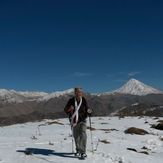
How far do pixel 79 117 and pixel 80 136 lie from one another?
38.0 inches

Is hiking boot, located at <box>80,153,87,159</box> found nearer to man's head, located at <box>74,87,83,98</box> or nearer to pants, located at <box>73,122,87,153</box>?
pants, located at <box>73,122,87,153</box>

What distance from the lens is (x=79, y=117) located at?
19.2 metres

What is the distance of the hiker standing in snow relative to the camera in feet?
62.7

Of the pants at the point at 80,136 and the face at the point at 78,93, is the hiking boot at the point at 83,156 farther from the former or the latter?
the face at the point at 78,93

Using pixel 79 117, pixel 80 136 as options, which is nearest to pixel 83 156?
pixel 80 136

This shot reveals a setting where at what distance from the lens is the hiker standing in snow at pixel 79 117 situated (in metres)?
19.1

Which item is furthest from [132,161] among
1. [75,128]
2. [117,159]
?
[75,128]

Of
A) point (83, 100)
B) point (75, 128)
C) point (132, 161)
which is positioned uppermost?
point (83, 100)

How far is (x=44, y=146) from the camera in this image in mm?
23062

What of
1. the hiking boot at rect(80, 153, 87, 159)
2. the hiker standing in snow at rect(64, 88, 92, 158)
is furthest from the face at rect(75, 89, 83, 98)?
the hiking boot at rect(80, 153, 87, 159)

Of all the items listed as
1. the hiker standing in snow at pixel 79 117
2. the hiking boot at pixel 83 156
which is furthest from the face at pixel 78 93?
the hiking boot at pixel 83 156

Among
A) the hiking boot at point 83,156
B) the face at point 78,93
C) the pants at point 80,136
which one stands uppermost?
the face at point 78,93

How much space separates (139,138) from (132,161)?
1174cm

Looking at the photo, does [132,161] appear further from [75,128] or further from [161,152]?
[161,152]
